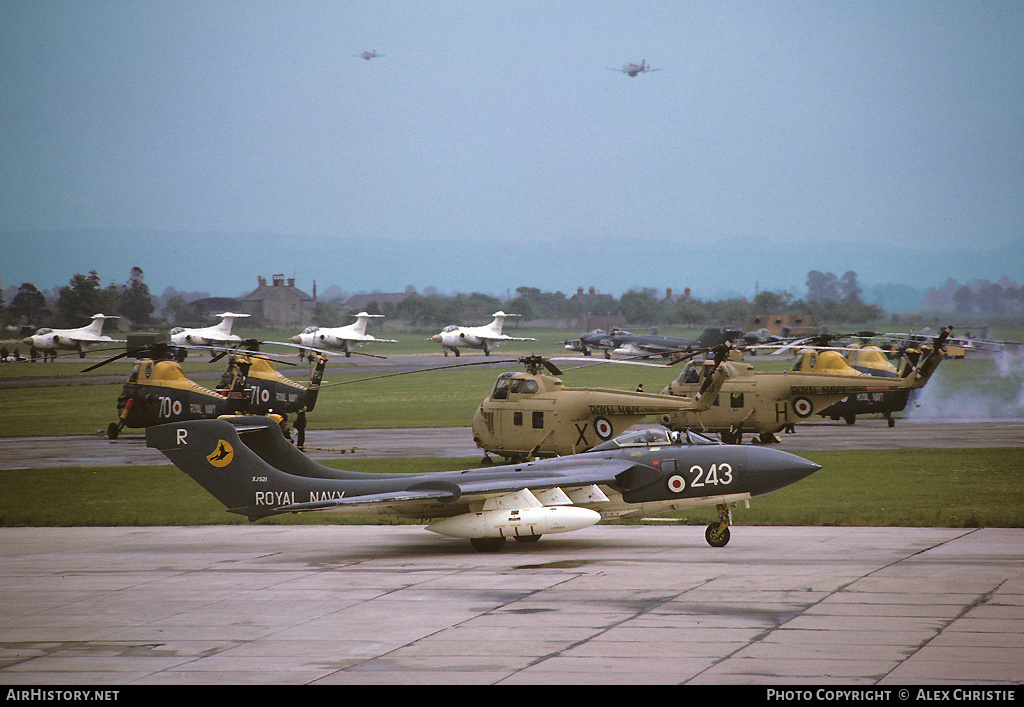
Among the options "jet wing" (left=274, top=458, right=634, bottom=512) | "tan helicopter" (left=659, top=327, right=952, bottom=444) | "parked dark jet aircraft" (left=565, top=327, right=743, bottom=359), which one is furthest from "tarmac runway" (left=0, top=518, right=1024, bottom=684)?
"parked dark jet aircraft" (left=565, top=327, right=743, bottom=359)

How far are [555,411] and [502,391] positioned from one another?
2.08 meters

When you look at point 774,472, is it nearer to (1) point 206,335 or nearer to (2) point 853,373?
(2) point 853,373

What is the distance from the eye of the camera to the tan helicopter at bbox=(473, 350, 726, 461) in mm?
28094

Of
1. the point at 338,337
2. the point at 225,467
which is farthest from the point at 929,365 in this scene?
the point at 338,337

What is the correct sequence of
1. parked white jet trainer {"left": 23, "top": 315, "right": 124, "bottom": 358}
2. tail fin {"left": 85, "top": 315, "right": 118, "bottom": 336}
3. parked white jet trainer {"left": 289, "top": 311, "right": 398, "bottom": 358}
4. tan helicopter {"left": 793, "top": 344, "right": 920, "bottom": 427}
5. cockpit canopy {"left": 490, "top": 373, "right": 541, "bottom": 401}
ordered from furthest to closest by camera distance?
1. parked white jet trainer {"left": 289, "top": 311, "right": 398, "bottom": 358}
2. tail fin {"left": 85, "top": 315, "right": 118, "bottom": 336}
3. parked white jet trainer {"left": 23, "top": 315, "right": 124, "bottom": 358}
4. tan helicopter {"left": 793, "top": 344, "right": 920, "bottom": 427}
5. cockpit canopy {"left": 490, "top": 373, "right": 541, "bottom": 401}

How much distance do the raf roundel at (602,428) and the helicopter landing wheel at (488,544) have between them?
1005 centimetres

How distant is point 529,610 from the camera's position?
1451cm

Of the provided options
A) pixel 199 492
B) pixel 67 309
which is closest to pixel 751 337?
pixel 67 309

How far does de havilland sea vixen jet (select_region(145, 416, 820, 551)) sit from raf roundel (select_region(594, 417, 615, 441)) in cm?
904

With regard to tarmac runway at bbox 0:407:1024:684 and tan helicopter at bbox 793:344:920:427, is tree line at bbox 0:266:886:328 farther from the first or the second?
tan helicopter at bbox 793:344:920:427

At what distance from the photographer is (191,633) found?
13.7 m

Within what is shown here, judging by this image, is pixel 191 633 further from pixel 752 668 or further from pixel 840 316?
pixel 840 316

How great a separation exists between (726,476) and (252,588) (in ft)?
29.3

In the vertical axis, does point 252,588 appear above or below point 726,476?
below
